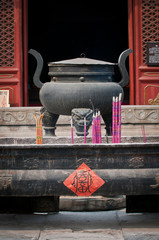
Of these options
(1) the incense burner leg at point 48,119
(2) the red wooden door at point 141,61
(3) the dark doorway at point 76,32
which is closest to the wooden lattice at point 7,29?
(2) the red wooden door at point 141,61

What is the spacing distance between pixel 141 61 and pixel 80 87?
4.59 meters

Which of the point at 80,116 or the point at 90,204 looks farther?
the point at 80,116

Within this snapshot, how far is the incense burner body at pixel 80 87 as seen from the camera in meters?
4.35

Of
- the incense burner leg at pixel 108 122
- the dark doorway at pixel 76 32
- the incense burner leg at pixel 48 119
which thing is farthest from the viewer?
the dark doorway at pixel 76 32

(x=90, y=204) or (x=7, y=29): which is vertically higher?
(x=7, y=29)

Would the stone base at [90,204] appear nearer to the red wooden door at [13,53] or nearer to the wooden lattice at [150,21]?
the red wooden door at [13,53]

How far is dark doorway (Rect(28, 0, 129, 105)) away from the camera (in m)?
13.8

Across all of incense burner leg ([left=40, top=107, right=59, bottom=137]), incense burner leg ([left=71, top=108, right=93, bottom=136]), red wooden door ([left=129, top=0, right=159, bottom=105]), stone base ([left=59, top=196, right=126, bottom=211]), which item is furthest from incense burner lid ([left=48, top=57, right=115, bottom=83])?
red wooden door ([left=129, top=0, right=159, bottom=105])

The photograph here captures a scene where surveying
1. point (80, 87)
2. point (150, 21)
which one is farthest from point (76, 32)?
point (80, 87)

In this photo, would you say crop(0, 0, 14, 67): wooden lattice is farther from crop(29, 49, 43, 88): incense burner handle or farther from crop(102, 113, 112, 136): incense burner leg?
crop(102, 113, 112, 136): incense burner leg

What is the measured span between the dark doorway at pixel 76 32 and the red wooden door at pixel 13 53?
4.95 metres

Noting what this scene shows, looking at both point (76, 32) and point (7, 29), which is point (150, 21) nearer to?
point (7, 29)

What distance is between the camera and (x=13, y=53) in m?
8.84

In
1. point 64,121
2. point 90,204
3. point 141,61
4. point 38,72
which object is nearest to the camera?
point 90,204
